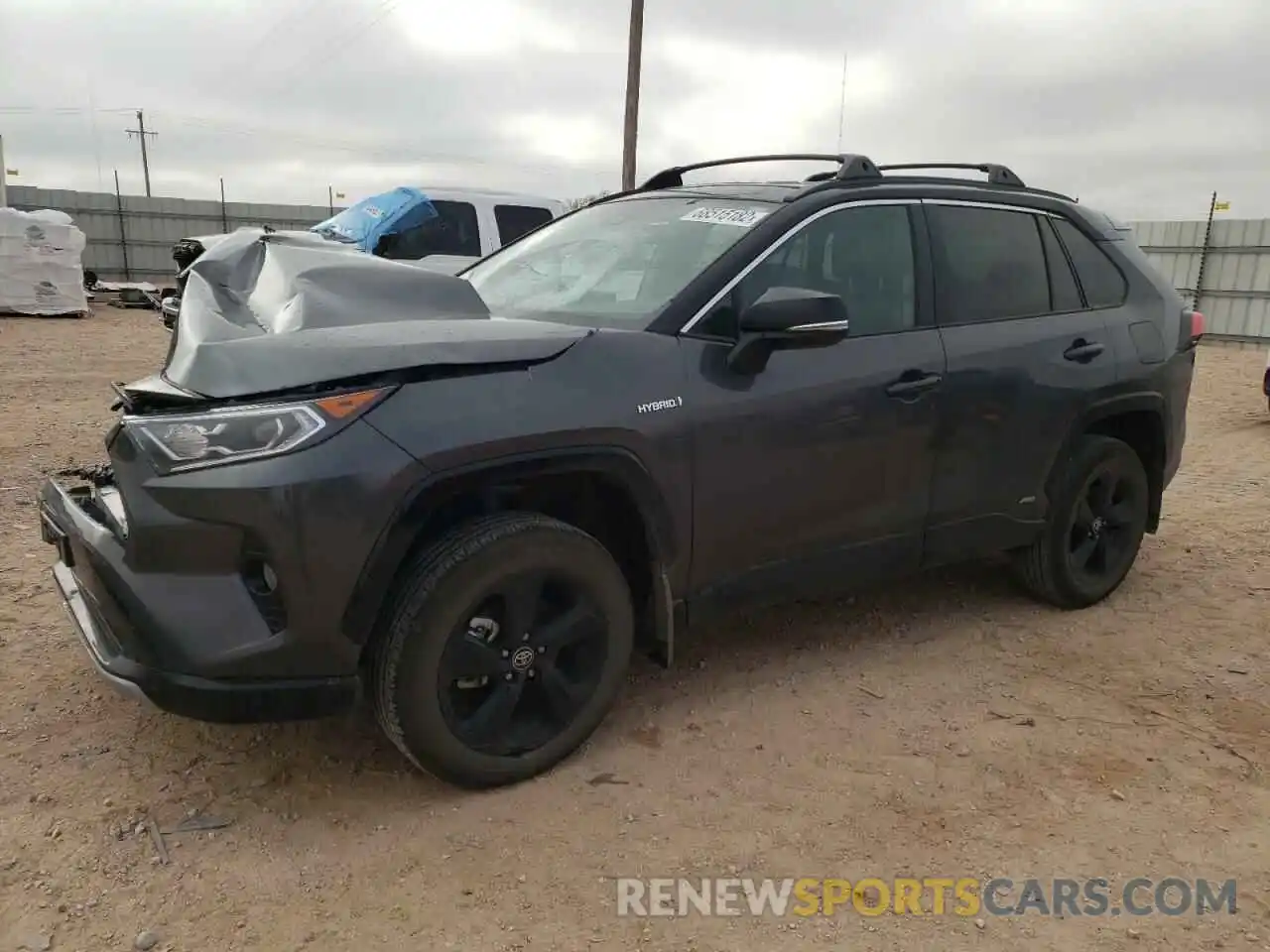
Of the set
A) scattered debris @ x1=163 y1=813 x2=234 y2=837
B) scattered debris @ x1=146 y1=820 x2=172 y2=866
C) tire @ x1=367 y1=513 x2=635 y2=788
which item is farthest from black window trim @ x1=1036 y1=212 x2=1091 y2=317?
scattered debris @ x1=146 y1=820 x2=172 y2=866

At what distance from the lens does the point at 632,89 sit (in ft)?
52.2

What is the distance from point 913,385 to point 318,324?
6.52 feet

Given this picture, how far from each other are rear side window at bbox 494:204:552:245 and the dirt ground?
282 inches

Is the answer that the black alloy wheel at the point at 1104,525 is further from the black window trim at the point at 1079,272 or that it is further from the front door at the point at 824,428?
the front door at the point at 824,428

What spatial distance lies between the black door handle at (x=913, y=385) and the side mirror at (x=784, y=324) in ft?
1.55

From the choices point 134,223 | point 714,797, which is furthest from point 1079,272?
point 134,223

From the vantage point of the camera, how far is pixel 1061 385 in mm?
3881

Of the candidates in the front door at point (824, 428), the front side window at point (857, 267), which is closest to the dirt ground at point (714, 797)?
the front door at point (824, 428)

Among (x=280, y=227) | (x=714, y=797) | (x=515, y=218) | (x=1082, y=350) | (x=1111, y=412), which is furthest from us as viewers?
(x=280, y=227)

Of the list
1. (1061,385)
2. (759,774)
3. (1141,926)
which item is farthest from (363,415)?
(1061,385)

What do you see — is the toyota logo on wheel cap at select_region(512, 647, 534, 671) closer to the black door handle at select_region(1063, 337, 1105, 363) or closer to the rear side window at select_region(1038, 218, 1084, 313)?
the black door handle at select_region(1063, 337, 1105, 363)

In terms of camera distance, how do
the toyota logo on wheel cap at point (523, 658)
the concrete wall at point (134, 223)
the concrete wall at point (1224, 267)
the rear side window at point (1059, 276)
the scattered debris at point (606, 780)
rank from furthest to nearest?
the concrete wall at point (134, 223)
the concrete wall at point (1224, 267)
the rear side window at point (1059, 276)
the scattered debris at point (606, 780)
the toyota logo on wheel cap at point (523, 658)

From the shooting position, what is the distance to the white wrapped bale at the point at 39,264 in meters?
16.5

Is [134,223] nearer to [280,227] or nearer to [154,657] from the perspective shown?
[280,227]
